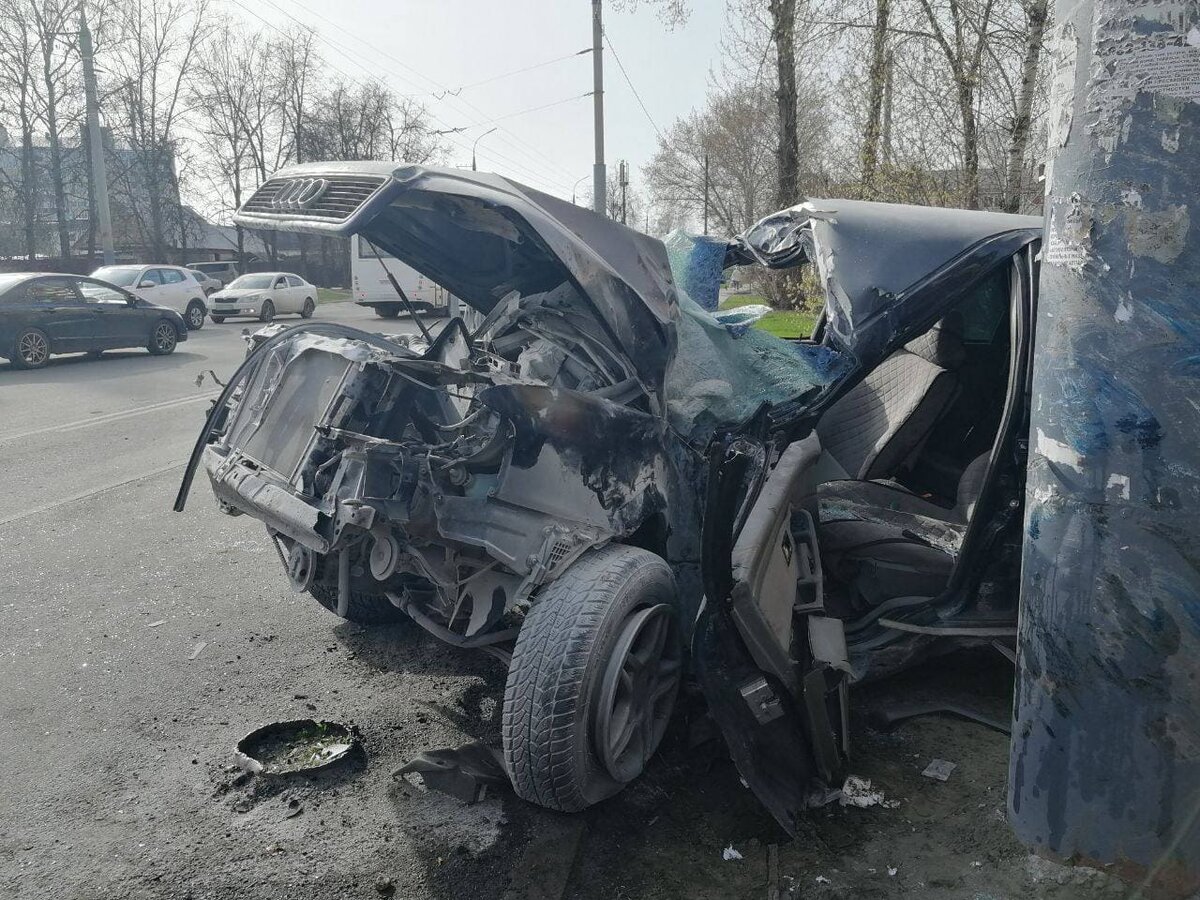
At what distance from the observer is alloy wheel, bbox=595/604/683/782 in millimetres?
2598

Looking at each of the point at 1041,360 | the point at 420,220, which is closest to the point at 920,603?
the point at 1041,360

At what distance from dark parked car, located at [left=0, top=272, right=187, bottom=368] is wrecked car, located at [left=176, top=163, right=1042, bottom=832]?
11.0 m

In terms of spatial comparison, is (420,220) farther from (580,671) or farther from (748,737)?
(748,737)

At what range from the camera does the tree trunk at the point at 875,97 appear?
46.4 ft

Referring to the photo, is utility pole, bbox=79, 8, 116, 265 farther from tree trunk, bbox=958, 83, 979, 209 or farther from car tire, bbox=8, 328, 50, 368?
tree trunk, bbox=958, 83, 979, 209

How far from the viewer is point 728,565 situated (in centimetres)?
251

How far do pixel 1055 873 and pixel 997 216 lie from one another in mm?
2567

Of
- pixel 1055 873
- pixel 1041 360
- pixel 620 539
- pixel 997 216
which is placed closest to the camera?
pixel 1041 360

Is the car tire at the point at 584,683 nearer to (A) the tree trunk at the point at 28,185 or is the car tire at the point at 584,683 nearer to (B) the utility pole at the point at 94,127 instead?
(B) the utility pole at the point at 94,127

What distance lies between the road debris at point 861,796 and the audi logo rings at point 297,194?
8.64 feet

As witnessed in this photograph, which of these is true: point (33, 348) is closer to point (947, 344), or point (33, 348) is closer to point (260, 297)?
point (260, 297)

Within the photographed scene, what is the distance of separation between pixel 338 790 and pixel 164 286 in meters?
21.0

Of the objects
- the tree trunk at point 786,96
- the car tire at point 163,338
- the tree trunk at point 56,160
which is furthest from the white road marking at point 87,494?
the tree trunk at point 56,160

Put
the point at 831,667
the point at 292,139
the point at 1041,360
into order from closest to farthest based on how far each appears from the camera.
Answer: the point at 1041,360 < the point at 831,667 < the point at 292,139
